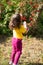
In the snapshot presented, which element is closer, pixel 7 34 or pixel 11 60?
pixel 11 60

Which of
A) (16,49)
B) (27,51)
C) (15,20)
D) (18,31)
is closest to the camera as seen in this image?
(15,20)

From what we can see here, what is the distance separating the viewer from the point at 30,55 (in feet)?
24.6

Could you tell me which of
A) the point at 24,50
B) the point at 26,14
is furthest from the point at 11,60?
the point at 26,14

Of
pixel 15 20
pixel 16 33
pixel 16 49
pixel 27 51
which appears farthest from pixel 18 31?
pixel 27 51

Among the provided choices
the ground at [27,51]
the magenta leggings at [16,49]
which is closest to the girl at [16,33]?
the magenta leggings at [16,49]

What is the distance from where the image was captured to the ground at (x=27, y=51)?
7.20 m

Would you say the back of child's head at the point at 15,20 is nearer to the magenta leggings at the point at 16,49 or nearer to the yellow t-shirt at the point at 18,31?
the yellow t-shirt at the point at 18,31

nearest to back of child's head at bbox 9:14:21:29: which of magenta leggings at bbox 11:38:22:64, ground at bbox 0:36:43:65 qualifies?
magenta leggings at bbox 11:38:22:64

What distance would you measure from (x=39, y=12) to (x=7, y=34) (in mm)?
1288

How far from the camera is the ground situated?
7.20 meters

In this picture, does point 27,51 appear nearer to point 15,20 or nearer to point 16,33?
point 16,33

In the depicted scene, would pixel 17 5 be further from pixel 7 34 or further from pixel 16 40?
pixel 16 40

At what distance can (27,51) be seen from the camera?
25.3 feet

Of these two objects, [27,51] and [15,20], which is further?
[27,51]
